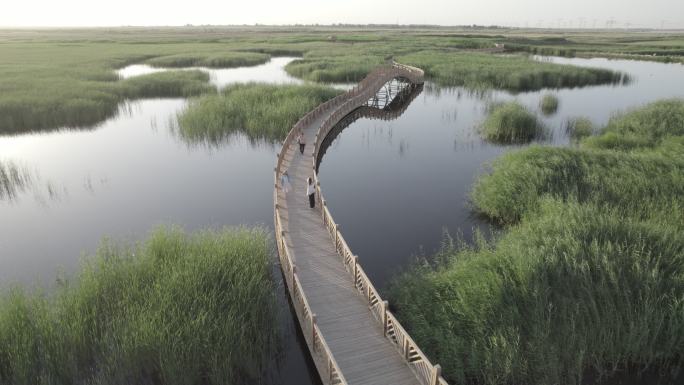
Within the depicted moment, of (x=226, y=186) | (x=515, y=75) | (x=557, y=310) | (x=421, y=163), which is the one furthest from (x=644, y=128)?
(x=226, y=186)

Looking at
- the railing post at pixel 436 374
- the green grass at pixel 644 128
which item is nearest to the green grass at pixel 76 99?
the railing post at pixel 436 374

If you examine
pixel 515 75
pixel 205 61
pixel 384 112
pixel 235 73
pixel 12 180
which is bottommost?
pixel 12 180

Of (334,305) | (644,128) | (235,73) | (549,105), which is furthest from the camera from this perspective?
(235,73)

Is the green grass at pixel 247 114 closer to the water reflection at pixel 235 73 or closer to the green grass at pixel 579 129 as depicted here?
the water reflection at pixel 235 73

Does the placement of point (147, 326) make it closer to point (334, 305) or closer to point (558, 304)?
point (334, 305)

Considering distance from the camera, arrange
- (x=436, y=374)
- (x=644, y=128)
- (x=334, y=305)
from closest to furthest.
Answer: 1. (x=436, y=374)
2. (x=334, y=305)
3. (x=644, y=128)

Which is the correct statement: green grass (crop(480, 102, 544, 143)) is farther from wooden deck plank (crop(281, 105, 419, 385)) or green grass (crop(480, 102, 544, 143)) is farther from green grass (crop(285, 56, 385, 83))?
green grass (crop(285, 56, 385, 83))
